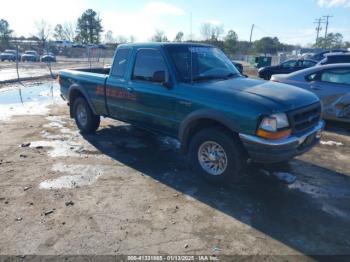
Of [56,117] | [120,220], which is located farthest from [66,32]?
[120,220]

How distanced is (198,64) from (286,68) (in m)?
15.1

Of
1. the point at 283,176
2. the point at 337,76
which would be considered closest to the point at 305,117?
the point at 283,176

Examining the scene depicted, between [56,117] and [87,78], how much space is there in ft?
9.17

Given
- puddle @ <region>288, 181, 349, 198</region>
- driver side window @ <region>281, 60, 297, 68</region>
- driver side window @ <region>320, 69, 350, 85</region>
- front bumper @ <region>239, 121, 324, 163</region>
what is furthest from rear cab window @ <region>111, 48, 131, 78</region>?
driver side window @ <region>281, 60, 297, 68</region>

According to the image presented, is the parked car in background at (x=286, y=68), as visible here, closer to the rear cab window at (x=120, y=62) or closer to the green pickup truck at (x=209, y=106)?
the green pickup truck at (x=209, y=106)

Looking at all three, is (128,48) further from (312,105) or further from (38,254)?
(38,254)

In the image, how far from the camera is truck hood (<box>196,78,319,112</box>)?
4.14 meters

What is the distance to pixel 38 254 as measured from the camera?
320 cm

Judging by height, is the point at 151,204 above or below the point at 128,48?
below

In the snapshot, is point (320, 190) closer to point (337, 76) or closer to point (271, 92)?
point (271, 92)

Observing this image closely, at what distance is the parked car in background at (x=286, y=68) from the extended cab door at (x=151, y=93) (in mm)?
14570

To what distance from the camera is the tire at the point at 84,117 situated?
7.14 meters

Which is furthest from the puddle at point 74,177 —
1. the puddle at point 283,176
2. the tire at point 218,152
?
the puddle at point 283,176

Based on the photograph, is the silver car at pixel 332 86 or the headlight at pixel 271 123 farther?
the silver car at pixel 332 86
